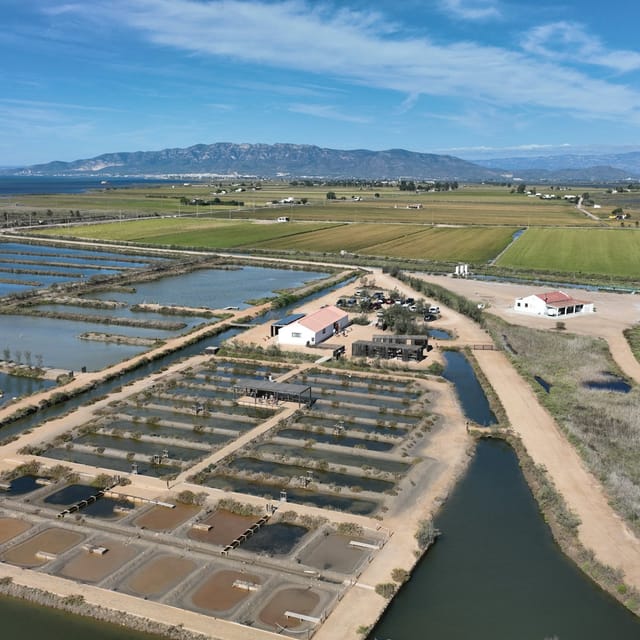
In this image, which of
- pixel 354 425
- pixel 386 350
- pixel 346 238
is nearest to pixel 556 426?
pixel 354 425

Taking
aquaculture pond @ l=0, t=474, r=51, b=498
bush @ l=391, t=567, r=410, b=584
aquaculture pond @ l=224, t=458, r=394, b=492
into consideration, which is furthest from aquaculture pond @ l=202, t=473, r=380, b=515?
aquaculture pond @ l=0, t=474, r=51, b=498

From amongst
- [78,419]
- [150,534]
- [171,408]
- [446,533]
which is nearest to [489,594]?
[446,533]

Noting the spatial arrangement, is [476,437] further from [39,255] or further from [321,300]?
[39,255]

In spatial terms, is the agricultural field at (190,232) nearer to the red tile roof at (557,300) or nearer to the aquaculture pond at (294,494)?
the red tile roof at (557,300)

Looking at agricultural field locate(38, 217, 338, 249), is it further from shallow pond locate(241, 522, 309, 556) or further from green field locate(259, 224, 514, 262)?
shallow pond locate(241, 522, 309, 556)

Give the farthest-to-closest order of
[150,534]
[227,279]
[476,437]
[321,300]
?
[227,279] → [321,300] → [476,437] → [150,534]

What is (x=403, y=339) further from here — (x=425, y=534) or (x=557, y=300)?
(x=425, y=534)

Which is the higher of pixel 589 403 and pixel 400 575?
pixel 589 403
